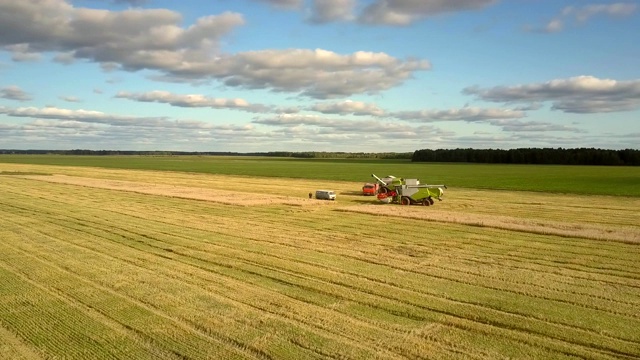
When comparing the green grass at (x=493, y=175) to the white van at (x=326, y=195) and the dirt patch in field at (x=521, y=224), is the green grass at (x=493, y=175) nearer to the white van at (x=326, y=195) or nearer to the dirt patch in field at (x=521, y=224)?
the white van at (x=326, y=195)

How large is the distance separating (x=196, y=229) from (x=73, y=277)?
25.7ft

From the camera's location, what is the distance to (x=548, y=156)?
4569 inches

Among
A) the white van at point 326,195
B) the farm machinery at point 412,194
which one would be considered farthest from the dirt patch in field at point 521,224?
the white van at point 326,195

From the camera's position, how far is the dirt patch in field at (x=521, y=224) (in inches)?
763

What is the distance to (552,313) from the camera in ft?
33.7

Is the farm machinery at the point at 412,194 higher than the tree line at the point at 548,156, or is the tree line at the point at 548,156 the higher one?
the tree line at the point at 548,156

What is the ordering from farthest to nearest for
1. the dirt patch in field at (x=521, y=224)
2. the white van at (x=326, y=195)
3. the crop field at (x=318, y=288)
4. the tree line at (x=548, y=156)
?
the tree line at (x=548, y=156) → the white van at (x=326, y=195) → the dirt patch in field at (x=521, y=224) → the crop field at (x=318, y=288)

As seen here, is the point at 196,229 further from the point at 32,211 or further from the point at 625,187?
the point at 625,187

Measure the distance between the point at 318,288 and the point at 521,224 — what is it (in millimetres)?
13160

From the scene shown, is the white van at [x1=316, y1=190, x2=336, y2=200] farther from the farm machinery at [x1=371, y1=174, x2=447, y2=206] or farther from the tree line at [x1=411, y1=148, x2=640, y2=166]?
the tree line at [x1=411, y1=148, x2=640, y2=166]

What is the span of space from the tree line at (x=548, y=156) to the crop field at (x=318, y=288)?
96315mm

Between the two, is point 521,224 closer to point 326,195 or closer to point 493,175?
point 326,195

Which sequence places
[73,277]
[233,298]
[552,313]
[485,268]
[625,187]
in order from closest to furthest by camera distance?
[552,313], [233,298], [73,277], [485,268], [625,187]

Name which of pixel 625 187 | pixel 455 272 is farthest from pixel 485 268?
pixel 625 187
